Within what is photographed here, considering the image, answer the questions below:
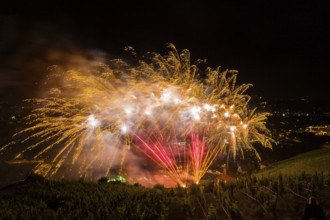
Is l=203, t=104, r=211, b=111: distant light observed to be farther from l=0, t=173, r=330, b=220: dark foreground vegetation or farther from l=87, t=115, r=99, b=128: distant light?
l=0, t=173, r=330, b=220: dark foreground vegetation

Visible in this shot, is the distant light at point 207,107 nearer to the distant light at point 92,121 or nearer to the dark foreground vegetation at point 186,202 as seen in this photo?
the distant light at point 92,121

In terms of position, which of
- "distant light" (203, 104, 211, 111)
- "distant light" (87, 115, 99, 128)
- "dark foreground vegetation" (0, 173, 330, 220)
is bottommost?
"dark foreground vegetation" (0, 173, 330, 220)

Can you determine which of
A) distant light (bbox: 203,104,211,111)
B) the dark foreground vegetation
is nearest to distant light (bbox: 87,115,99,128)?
the dark foreground vegetation

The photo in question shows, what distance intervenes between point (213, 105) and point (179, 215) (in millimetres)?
12651

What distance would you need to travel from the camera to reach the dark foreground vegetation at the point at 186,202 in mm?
12484

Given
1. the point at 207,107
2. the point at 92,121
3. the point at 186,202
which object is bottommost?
the point at 186,202

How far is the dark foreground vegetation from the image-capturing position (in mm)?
12484

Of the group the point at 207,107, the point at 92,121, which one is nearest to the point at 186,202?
the point at 207,107

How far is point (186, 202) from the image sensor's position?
1352 cm

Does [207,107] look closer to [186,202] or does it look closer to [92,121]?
[92,121]

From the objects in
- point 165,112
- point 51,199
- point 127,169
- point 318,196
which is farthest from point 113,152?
point 318,196

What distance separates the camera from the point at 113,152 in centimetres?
7412

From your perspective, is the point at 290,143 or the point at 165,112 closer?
the point at 165,112

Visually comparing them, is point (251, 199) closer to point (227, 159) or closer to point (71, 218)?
point (71, 218)
